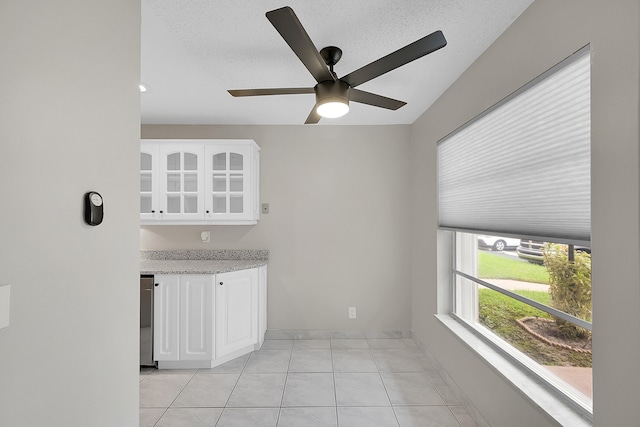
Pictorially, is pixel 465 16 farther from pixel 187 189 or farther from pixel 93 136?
pixel 187 189

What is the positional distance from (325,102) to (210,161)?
1.92 m

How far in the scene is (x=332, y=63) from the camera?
2121 mm

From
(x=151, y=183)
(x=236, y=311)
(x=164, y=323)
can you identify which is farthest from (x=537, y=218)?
(x=151, y=183)

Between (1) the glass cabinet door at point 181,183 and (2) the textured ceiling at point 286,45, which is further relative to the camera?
(1) the glass cabinet door at point 181,183

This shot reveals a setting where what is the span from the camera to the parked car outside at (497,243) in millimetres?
2088

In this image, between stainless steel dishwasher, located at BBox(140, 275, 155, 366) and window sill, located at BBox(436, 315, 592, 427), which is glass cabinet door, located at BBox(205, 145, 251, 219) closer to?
stainless steel dishwasher, located at BBox(140, 275, 155, 366)

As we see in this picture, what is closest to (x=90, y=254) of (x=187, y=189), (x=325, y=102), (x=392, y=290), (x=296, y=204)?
(x=325, y=102)

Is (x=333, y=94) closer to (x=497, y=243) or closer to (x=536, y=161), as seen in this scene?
(x=536, y=161)

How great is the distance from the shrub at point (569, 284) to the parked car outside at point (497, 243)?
0.29 metres

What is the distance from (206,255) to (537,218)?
3123 mm

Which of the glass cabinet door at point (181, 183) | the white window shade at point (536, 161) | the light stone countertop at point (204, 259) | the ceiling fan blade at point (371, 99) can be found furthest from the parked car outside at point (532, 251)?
the glass cabinet door at point (181, 183)

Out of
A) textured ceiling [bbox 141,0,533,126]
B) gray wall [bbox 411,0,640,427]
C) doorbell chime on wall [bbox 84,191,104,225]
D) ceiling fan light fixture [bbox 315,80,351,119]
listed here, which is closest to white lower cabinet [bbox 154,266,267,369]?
textured ceiling [bbox 141,0,533,126]

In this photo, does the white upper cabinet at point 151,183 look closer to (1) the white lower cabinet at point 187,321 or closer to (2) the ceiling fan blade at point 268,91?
(1) the white lower cabinet at point 187,321

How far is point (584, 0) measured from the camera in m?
1.33
